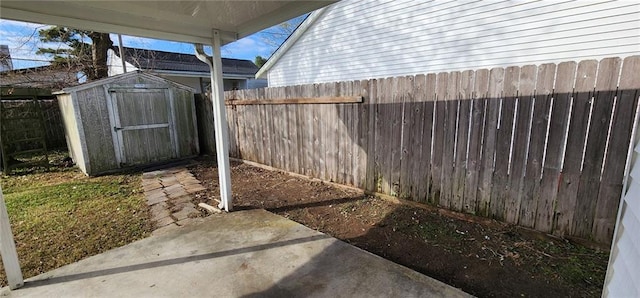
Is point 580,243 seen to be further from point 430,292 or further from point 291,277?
point 291,277

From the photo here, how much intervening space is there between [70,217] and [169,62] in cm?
1263

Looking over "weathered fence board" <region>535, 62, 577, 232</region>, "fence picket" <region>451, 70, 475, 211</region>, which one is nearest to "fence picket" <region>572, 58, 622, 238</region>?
"weathered fence board" <region>535, 62, 577, 232</region>

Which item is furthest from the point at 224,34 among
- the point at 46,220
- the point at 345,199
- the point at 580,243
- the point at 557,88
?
the point at 580,243

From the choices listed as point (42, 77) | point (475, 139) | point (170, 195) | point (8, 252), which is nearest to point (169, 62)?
point (42, 77)

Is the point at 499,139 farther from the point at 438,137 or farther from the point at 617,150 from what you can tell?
the point at 617,150

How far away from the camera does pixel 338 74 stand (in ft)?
24.3

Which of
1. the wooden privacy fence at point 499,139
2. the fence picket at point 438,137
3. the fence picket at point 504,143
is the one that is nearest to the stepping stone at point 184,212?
the wooden privacy fence at point 499,139

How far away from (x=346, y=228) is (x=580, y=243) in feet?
7.15

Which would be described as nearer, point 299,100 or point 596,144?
point 596,144

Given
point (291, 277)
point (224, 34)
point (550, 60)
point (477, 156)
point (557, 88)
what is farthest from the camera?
point (550, 60)

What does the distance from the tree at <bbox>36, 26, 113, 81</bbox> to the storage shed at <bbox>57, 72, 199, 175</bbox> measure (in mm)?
2713

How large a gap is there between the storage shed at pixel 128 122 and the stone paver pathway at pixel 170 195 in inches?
36.3

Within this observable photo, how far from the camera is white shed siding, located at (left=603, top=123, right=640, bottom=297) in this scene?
3.03 feet

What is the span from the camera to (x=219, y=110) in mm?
3254
